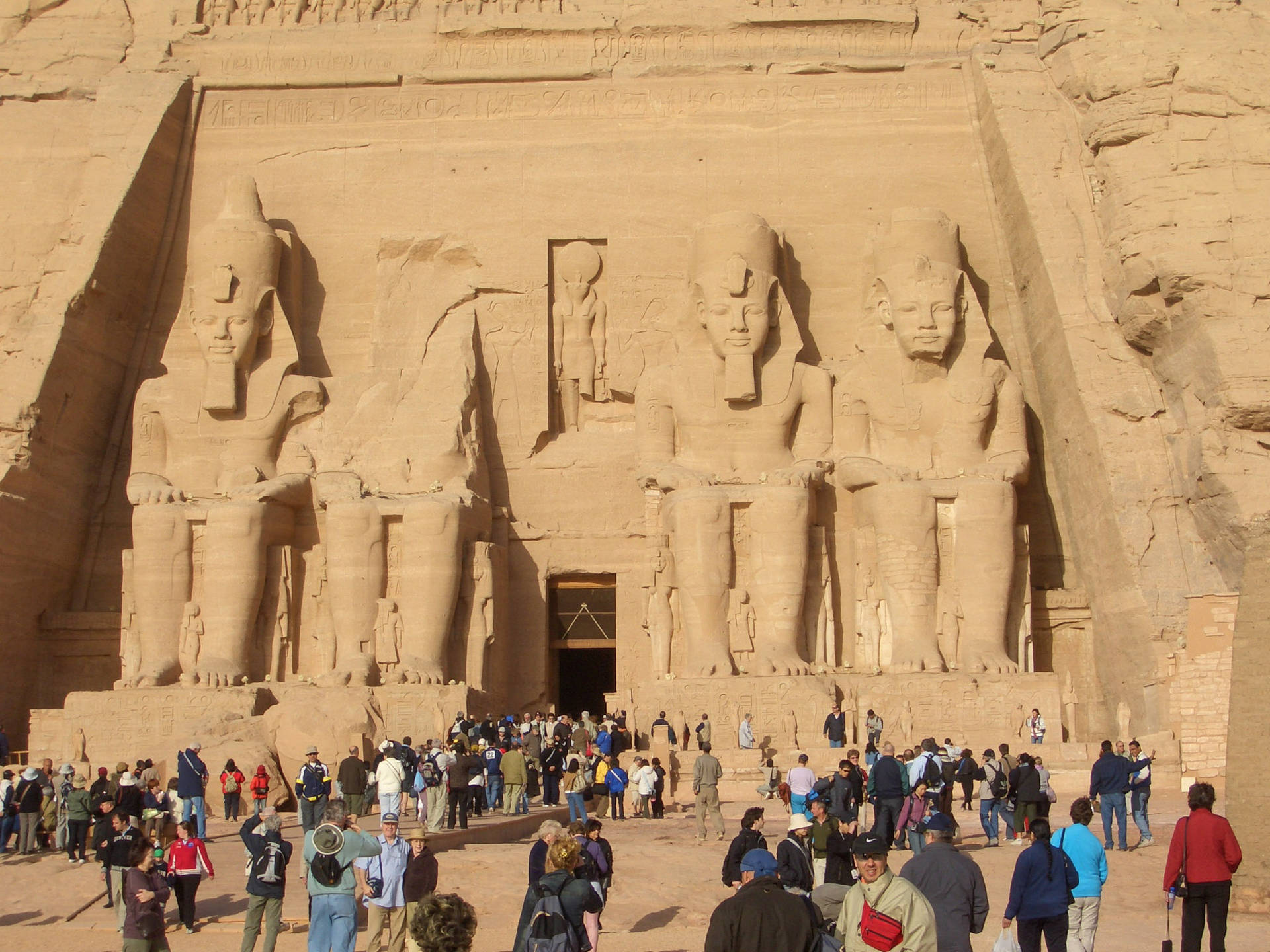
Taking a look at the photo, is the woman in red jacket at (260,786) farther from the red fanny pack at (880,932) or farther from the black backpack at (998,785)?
the red fanny pack at (880,932)

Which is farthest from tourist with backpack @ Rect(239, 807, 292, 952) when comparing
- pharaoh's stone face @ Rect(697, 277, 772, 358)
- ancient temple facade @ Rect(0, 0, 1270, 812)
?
pharaoh's stone face @ Rect(697, 277, 772, 358)

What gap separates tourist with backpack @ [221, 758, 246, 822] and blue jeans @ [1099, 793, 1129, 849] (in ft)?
19.5

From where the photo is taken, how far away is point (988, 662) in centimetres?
1440

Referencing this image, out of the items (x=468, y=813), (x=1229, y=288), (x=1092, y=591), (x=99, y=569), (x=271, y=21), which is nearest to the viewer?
(x=468, y=813)

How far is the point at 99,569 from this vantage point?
16.6 m

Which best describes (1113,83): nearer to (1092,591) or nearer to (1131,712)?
(1092,591)

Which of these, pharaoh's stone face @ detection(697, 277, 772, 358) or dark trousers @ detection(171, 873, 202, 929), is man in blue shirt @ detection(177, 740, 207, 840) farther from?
pharaoh's stone face @ detection(697, 277, 772, 358)

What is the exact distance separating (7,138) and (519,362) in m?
6.04

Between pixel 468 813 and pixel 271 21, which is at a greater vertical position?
pixel 271 21

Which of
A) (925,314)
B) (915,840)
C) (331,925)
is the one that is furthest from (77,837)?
(925,314)

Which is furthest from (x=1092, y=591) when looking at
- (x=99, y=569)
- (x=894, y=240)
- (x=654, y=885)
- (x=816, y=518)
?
(x=99, y=569)

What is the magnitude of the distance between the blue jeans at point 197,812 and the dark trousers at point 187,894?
2.33m

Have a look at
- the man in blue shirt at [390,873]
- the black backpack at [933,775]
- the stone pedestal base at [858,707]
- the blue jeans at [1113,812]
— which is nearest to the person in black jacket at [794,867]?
the man in blue shirt at [390,873]

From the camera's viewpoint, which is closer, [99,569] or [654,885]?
[654,885]
